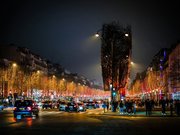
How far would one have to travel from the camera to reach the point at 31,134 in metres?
25.1

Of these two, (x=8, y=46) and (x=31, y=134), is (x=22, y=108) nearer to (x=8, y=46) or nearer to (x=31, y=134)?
(x=31, y=134)

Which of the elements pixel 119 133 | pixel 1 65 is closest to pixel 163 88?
pixel 1 65

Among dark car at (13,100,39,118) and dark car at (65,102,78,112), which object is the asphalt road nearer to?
dark car at (13,100,39,118)

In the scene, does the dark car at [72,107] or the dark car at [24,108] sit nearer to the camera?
the dark car at [24,108]

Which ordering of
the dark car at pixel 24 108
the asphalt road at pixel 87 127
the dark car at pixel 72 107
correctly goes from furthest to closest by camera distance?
the dark car at pixel 72 107 → the dark car at pixel 24 108 → the asphalt road at pixel 87 127

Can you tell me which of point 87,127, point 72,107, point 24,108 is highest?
point 24,108

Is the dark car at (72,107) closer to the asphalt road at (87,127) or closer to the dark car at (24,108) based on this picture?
the dark car at (24,108)

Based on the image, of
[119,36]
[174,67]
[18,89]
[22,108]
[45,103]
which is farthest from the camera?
[18,89]

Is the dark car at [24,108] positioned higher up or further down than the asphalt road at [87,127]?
higher up

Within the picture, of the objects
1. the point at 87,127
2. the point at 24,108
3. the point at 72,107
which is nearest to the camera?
the point at 87,127

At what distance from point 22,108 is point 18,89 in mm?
95790

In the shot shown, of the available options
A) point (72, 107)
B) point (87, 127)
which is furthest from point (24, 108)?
point (72, 107)

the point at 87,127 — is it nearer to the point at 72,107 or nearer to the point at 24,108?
the point at 24,108

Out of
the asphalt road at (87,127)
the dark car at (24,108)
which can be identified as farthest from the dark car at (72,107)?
the asphalt road at (87,127)
